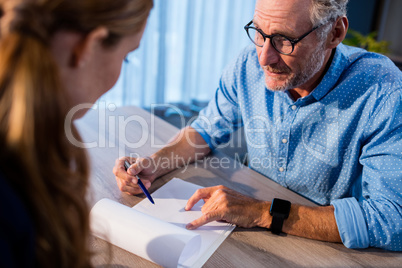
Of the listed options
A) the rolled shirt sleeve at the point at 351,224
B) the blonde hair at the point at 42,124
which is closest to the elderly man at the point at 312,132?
the rolled shirt sleeve at the point at 351,224

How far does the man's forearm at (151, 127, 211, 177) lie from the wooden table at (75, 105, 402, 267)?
0.10 feet

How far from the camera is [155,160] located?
128 centimetres

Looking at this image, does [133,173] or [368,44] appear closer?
[133,173]

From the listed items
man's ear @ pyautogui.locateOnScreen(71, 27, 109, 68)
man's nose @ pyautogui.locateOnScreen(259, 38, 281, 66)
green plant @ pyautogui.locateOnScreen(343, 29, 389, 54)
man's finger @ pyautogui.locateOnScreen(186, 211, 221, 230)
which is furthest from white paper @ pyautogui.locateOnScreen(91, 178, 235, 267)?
green plant @ pyautogui.locateOnScreen(343, 29, 389, 54)

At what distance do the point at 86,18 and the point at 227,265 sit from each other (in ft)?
2.00

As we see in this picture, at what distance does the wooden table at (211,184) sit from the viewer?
88cm

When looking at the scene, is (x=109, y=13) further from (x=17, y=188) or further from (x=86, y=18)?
(x=17, y=188)

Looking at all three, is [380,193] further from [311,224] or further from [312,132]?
[312,132]

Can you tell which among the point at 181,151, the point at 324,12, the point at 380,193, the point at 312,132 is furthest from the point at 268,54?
the point at 380,193

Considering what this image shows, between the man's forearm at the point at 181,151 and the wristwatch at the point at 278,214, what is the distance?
404mm

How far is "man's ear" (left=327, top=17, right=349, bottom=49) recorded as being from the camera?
1260 mm

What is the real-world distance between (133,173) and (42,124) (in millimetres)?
640

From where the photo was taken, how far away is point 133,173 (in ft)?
3.76

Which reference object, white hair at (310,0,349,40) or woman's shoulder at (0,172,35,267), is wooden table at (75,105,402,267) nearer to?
woman's shoulder at (0,172,35,267)
